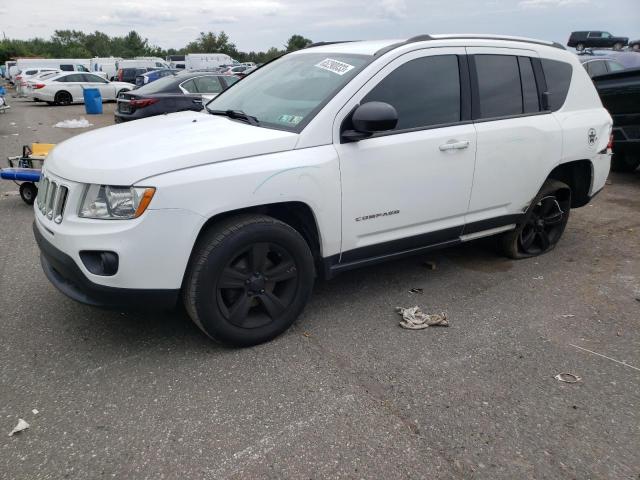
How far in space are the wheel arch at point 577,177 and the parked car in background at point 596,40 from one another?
32.7 m

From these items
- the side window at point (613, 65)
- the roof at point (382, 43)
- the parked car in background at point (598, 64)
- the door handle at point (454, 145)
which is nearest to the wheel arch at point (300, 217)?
the door handle at point (454, 145)

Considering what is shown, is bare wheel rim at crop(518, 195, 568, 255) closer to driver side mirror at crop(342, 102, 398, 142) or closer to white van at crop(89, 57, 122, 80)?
driver side mirror at crop(342, 102, 398, 142)

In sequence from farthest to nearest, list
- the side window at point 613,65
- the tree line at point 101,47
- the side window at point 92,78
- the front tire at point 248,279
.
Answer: the tree line at point 101,47 < the side window at point 92,78 < the side window at point 613,65 < the front tire at point 248,279

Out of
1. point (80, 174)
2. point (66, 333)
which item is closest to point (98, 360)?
point (66, 333)

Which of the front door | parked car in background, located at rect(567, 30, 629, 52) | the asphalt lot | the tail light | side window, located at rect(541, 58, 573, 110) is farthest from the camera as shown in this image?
parked car in background, located at rect(567, 30, 629, 52)

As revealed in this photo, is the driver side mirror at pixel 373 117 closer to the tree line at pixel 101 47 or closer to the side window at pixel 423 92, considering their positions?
the side window at pixel 423 92

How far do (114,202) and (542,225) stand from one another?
374 centimetres

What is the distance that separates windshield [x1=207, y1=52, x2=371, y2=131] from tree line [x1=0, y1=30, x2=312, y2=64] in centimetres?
7836

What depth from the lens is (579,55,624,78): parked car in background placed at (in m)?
10.9

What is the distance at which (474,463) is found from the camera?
90.1 inches

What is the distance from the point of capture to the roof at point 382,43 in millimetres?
3564

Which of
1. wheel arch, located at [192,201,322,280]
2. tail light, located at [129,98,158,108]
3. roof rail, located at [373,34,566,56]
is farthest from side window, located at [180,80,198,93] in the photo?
wheel arch, located at [192,201,322,280]

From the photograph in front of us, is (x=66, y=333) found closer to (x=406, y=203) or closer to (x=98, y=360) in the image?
(x=98, y=360)

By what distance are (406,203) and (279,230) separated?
0.99 meters
